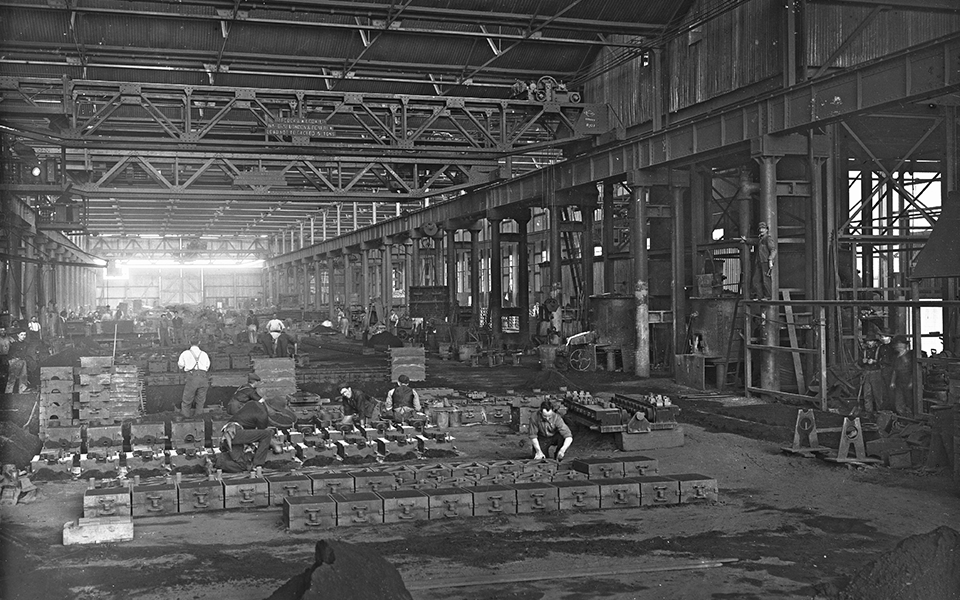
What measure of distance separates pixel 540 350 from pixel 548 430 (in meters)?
11.7

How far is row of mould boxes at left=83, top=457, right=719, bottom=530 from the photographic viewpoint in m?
8.58

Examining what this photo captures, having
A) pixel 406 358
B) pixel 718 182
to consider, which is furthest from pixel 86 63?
pixel 718 182

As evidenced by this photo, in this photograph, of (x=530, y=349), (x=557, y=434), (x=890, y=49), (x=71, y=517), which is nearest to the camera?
(x=71, y=517)

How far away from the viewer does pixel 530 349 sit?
92.5 ft

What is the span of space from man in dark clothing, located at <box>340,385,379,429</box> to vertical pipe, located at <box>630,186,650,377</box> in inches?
327

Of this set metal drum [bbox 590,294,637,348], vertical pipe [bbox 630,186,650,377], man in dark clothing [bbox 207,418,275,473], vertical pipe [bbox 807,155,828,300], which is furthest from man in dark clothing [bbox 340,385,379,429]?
metal drum [bbox 590,294,637,348]

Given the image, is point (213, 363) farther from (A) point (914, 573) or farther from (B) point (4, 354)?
(A) point (914, 573)

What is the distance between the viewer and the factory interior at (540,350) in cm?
772

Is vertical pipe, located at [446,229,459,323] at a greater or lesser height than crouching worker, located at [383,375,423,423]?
greater

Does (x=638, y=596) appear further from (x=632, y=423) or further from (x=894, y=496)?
(x=632, y=423)

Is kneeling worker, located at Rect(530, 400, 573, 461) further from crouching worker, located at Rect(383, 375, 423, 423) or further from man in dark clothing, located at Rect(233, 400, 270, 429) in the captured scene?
man in dark clothing, located at Rect(233, 400, 270, 429)

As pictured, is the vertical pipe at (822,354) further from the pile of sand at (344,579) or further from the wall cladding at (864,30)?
the pile of sand at (344,579)

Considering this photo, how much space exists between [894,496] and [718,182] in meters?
17.5

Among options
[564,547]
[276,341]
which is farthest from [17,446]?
[276,341]
